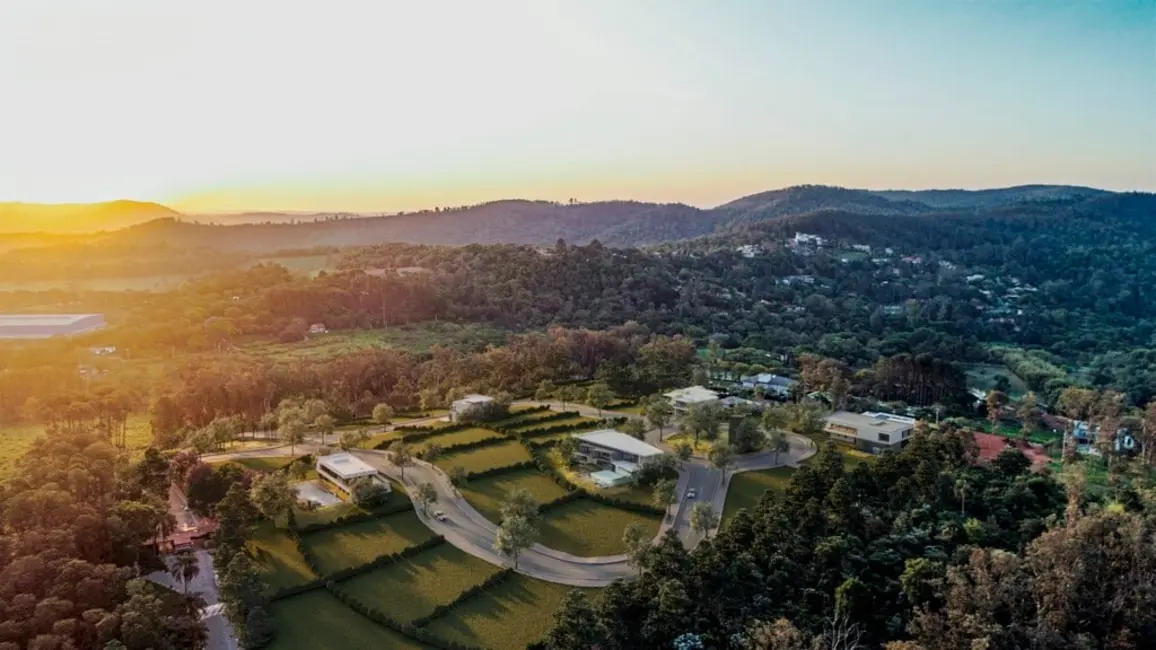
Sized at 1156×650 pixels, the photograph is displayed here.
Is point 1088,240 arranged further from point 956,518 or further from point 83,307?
point 83,307

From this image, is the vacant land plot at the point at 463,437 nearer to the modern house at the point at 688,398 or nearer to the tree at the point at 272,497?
the tree at the point at 272,497

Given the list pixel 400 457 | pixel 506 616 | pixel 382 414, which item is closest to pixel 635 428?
pixel 400 457

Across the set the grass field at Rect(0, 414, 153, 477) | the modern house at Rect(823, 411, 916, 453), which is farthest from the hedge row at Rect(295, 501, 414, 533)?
the modern house at Rect(823, 411, 916, 453)

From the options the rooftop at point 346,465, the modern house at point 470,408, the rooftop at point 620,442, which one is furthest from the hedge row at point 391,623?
the modern house at point 470,408

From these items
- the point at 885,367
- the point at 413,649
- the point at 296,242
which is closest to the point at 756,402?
the point at 885,367

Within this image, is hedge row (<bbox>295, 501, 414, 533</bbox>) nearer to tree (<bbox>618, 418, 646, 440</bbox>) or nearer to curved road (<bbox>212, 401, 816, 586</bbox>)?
curved road (<bbox>212, 401, 816, 586</bbox>)

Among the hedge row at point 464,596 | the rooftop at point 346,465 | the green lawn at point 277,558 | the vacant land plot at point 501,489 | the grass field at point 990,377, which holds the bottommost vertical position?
the grass field at point 990,377
